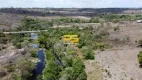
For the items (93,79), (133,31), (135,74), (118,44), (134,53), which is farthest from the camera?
(133,31)

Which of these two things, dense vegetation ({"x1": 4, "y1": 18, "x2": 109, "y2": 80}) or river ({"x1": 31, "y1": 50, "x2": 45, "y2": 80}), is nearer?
dense vegetation ({"x1": 4, "y1": 18, "x2": 109, "y2": 80})

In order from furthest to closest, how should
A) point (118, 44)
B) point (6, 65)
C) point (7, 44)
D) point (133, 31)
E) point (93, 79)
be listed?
point (133, 31) → point (7, 44) → point (118, 44) → point (6, 65) → point (93, 79)

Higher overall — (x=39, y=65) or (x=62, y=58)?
(x=62, y=58)

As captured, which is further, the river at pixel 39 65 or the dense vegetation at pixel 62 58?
the river at pixel 39 65

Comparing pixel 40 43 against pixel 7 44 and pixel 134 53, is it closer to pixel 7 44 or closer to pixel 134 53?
pixel 7 44

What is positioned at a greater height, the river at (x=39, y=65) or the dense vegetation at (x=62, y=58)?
the dense vegetation at (x=62, y=58)

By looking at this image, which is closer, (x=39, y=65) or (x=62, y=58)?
(x=62, y=58)

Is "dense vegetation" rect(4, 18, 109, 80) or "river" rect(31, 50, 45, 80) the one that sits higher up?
"dense vegetation" rect(4, 18, 109, 80)

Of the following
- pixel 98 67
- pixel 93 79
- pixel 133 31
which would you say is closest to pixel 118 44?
pixel 133 31

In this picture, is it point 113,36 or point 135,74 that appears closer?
point 135,74

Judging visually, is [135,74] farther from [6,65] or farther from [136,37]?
[136,37]
